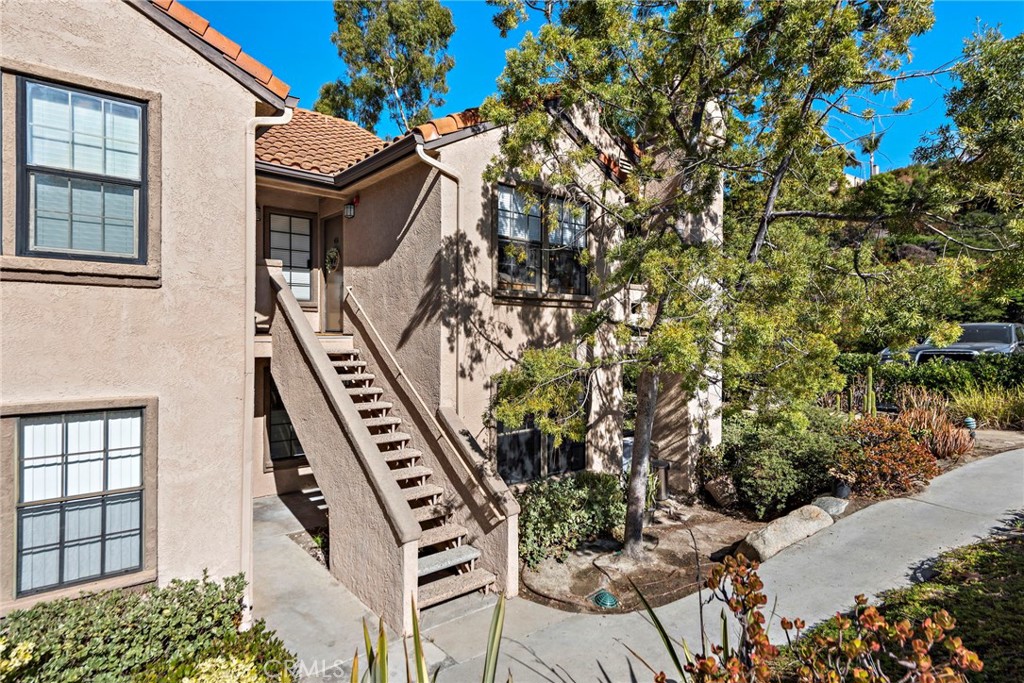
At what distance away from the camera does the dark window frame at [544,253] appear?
9.54 meters

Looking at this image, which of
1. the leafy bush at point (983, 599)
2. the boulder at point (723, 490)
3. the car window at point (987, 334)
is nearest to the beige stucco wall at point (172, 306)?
the leafy bush at point (983, 599)

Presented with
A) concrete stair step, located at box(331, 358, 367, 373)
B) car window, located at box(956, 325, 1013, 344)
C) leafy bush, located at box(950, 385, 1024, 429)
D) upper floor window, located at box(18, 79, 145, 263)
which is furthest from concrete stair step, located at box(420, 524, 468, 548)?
car window, located at box(956, 325, 1013, 344)

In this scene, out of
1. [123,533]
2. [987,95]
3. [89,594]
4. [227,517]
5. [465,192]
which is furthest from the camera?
[465,192]

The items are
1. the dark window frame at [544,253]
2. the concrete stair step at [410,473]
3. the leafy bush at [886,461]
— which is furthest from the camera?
the leafy bush at [886,461]

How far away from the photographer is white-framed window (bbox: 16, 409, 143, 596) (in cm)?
554

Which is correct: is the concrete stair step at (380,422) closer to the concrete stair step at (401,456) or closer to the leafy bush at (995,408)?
the concrete stair step at (401,456)

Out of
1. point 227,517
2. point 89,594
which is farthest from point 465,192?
point 89,594

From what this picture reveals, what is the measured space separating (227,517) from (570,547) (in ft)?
17.5

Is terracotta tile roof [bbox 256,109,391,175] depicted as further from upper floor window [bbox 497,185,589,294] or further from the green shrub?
the green shrub

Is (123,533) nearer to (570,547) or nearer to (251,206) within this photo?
(251,206)

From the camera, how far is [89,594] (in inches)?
219

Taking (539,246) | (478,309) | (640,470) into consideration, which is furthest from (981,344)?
(478,309)

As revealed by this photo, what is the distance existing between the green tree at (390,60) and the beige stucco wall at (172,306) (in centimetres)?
1952

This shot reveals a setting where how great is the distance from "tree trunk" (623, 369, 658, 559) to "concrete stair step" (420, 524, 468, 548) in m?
2.69
